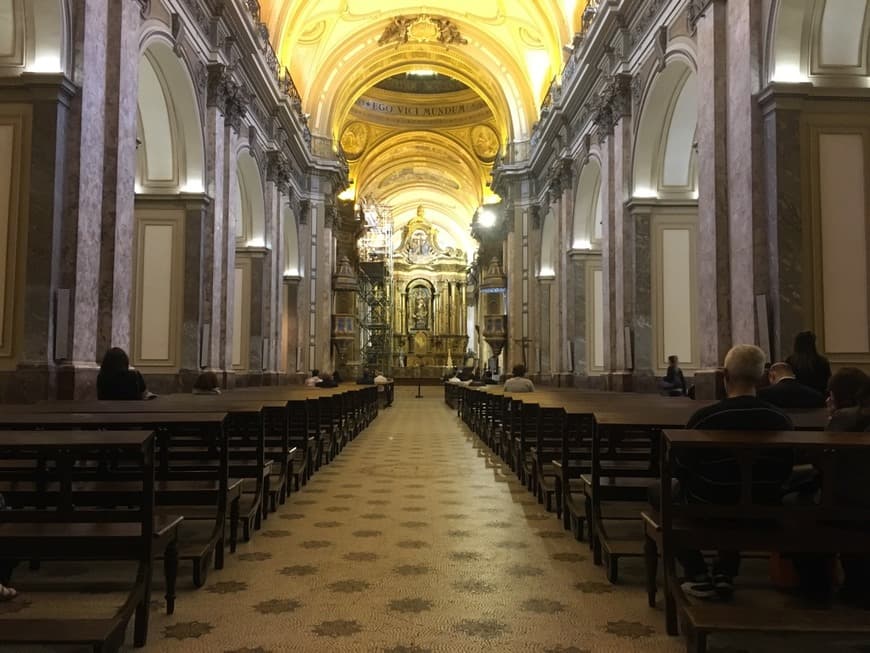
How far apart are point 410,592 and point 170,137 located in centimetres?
976

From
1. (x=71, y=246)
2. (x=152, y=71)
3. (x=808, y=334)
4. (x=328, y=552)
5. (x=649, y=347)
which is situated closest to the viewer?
(x=328, y=552)

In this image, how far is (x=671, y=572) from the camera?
104 inches

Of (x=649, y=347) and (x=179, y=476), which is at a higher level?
(x=649, y=347)

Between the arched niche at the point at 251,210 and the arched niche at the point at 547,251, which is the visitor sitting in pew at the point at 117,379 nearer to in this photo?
the arched niche at the point at 251,210

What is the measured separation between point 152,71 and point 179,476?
8.40 m

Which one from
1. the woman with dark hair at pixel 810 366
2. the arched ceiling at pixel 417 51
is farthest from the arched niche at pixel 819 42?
the arched ceiling at pixel 417 51

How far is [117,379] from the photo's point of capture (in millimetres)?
6234

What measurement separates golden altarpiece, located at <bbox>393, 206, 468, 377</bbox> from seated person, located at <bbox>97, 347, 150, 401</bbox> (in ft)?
111

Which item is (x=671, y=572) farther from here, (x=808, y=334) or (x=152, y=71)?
(x=152, y=71)

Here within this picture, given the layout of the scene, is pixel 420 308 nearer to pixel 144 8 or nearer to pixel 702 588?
pixel 144 8

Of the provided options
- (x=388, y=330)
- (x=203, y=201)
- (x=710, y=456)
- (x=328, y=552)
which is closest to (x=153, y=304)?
(x=203, y=201)

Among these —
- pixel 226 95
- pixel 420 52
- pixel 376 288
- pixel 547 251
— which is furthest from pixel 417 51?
pixel 376 288

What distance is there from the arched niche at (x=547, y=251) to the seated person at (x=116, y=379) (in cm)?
1524

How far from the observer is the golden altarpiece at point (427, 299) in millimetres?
40688
